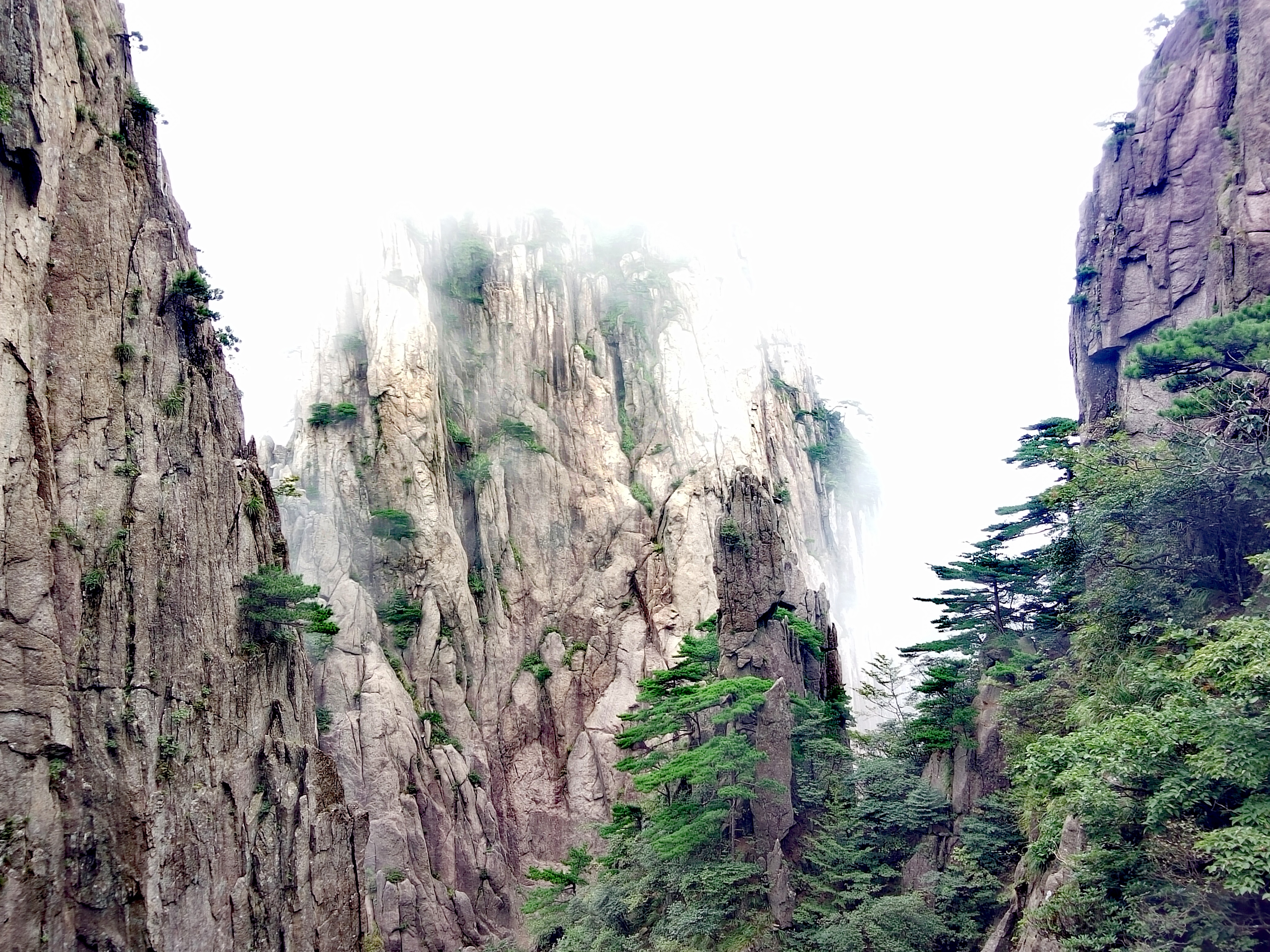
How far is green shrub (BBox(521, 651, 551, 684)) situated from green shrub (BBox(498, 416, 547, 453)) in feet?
35.9

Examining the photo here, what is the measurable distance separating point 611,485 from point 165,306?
2731cm

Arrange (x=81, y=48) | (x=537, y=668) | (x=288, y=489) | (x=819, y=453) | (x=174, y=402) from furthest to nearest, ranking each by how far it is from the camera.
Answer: (x=819, y=453)
(x=537, y=668)
(x=288, y=489)
(x=174, y=402)
(x=81, y=48)

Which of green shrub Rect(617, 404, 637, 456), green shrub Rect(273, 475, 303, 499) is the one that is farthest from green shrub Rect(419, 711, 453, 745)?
green shrub Rect(617, 404, 637, 456)

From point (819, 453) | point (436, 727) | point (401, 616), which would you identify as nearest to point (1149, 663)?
point (436, 727)

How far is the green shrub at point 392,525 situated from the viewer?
38531 millimetres

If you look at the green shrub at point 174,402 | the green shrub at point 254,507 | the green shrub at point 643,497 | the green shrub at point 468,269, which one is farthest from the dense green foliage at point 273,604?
the green shrub at point 468,269

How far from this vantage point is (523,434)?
44.8 m

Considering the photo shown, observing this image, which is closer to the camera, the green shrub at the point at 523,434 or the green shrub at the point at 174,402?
the green shrub at the point at 174,402

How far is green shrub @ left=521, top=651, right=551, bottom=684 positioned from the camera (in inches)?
1545

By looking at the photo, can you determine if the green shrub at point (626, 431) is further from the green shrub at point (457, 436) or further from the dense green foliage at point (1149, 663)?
the dense green foliage at point (1149, 663)

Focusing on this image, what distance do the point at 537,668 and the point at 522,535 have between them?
717 centimetres

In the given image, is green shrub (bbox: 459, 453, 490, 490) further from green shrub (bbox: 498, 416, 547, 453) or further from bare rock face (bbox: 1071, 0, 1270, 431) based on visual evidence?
bare rock face (bbox: 1071, 0, 1270, 431)

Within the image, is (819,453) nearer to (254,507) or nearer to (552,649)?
(552,649)

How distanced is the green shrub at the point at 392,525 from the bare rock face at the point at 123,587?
15054 millimetres
